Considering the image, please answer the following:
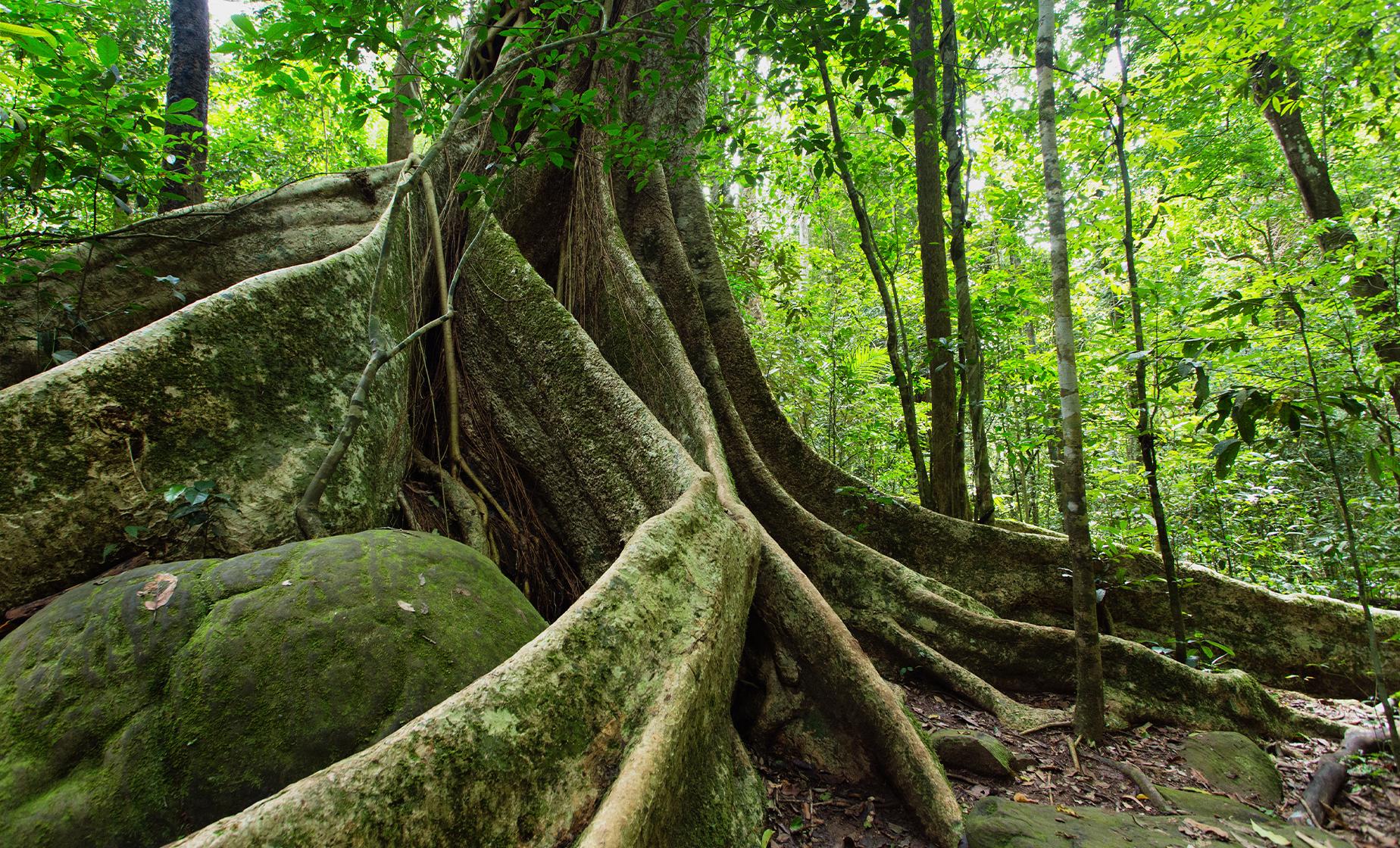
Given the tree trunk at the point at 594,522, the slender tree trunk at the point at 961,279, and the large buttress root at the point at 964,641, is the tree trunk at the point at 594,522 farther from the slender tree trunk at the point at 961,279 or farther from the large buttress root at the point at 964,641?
the slender tree trunk at the point at 961,279

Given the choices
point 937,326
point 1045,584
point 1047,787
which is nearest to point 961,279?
point 937,326

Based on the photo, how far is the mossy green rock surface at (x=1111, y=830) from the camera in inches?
82.5

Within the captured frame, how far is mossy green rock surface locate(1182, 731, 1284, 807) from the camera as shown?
276cm

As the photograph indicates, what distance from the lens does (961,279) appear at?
4719 millimetres

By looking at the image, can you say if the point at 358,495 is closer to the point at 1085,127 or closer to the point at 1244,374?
the point at 1244,374

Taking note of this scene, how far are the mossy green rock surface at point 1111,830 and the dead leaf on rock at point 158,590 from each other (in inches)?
109

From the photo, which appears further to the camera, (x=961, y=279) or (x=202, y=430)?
(x=961, y=279)

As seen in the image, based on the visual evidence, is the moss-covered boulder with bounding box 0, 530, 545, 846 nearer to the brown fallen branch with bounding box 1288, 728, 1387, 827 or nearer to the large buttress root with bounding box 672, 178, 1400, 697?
the large buttress root with bounding box 672, 178, 1400, 697

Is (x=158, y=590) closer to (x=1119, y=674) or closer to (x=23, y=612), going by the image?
(x=23, y=612)

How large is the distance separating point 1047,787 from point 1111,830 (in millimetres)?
540

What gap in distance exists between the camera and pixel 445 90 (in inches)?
111

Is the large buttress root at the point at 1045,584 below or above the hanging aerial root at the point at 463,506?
below

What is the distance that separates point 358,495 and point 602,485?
4.19ft

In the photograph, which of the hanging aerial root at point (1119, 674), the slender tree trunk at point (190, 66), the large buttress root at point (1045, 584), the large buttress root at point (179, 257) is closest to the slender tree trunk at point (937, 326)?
the large buttress root at point (1045, 584)
